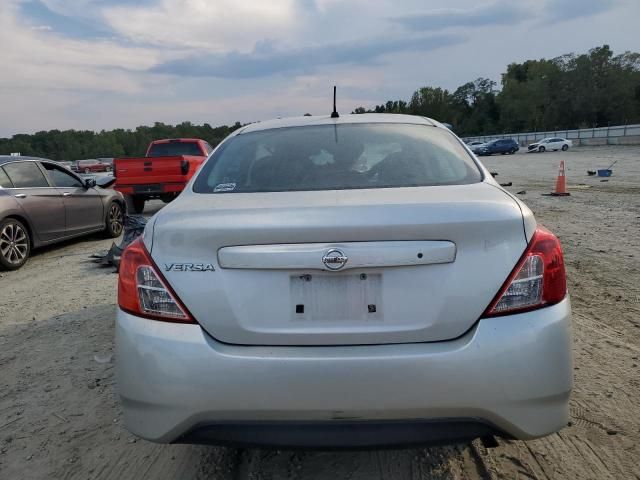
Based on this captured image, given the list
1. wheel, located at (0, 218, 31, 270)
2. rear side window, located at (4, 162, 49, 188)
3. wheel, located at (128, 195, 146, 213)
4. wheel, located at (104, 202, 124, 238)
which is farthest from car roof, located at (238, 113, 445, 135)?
wheel, located at (128, 195, 146, 213)

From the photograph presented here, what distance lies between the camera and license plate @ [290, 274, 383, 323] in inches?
75.2

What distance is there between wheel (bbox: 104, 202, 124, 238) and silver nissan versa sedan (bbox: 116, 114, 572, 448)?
7.79 metres

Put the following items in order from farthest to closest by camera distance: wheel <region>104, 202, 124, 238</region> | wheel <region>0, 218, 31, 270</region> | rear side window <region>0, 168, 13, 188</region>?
wheel <region>104, 202, 124, 238</region> → rear side window <region>0, 168, 13, 188</region> → wheel <region>0, 218, 31, 270</region>

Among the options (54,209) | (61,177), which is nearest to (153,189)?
(61,177)

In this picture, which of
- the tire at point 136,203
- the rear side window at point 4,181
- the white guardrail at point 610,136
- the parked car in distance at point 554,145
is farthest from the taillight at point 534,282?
the white guardrail at point 610,136

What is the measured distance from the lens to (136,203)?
12.2m

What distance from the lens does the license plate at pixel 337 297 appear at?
1.91 m

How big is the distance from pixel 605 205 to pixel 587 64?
289 ft

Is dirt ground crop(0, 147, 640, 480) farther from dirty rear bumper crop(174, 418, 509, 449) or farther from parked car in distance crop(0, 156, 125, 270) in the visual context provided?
parked car in distance crop(0, 156, 125, 270)

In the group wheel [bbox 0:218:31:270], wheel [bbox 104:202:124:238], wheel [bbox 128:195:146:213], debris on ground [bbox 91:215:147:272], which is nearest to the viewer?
debris on ground [bbox 91:215:147:272]

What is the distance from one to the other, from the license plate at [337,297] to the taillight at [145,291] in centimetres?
43

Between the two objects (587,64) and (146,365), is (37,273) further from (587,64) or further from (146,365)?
(587,64)

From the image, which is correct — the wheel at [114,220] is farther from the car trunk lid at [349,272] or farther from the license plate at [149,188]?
the car trunk lid at [349,272]

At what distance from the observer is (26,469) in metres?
2.61
